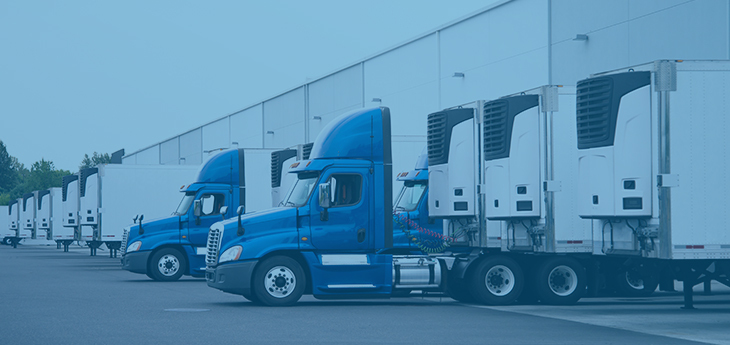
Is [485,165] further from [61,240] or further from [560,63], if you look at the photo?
[61,240]

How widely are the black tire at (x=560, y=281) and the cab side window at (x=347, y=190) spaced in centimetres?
345

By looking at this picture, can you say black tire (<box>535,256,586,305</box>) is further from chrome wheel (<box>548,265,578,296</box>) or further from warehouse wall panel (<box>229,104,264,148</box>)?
warehouse wall panel (<box>229,104,264,148</box>)

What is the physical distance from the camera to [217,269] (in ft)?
55.1

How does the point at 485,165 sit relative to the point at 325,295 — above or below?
above

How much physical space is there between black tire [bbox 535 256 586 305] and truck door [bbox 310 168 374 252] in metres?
3.04

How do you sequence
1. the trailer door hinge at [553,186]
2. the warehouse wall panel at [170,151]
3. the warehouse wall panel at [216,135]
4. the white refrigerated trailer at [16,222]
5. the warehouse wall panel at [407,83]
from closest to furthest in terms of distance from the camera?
the trailer door hinge at [553,186] < the warehouse wall panel at [407,83] < the warehouse wall panel at [216,135] < the white refrigerated trailer at [16,222] < the warehouse wall panel at [170,151]

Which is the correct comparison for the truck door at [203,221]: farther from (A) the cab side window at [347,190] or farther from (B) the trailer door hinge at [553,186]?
(B) the trailer door hinge at [553,186]

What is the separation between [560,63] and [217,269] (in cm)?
1401

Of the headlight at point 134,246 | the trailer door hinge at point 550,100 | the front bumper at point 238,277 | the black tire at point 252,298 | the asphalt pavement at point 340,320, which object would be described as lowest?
the asphalt pavement at point 340,320

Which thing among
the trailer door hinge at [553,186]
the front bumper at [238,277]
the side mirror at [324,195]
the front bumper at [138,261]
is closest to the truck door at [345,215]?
the side mirror at [324,195]

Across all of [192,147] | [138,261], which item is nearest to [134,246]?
[138,261]

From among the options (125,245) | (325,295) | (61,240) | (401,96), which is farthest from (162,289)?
(61,240)

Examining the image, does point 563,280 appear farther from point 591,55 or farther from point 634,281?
point 591,55

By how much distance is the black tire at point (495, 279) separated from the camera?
1689 cm
